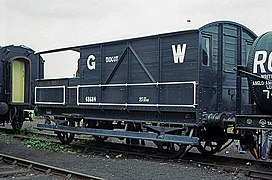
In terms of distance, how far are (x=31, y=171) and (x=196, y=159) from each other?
4.44m

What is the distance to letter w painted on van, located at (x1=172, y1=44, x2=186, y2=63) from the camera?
11109mm

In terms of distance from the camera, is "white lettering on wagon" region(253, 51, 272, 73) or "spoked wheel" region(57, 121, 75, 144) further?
"spoked wheel" region(57, 121, 75, 144)

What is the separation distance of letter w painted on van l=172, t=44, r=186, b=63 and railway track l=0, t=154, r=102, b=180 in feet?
13.6

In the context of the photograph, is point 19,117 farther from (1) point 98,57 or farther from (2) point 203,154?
(2) point 203,154

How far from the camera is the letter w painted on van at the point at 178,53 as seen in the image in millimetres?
11109

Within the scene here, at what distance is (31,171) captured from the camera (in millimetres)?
9914

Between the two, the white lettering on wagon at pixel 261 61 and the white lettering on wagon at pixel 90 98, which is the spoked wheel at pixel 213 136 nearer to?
the white lettering on wagon at pixel 261 61

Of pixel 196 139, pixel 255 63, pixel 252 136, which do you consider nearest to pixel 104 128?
pixel 196 139

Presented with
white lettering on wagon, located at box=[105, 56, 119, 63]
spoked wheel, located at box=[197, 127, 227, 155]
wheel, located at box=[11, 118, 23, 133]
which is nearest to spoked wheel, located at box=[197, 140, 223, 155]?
spoked wheel, located at box=[197, 127, 227, 155]

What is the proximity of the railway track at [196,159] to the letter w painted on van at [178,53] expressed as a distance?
2684 millimetres

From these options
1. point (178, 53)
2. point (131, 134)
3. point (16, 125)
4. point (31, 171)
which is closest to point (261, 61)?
point (178, 53)

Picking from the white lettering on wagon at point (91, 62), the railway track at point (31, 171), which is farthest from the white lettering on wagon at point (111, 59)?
the railway track at point (31, 171)

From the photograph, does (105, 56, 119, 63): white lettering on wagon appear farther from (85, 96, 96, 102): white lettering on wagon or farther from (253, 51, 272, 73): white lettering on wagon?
(253, 51, 272, 73): white lettering on wagon

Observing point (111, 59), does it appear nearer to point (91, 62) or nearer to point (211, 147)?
point (91, 62)
